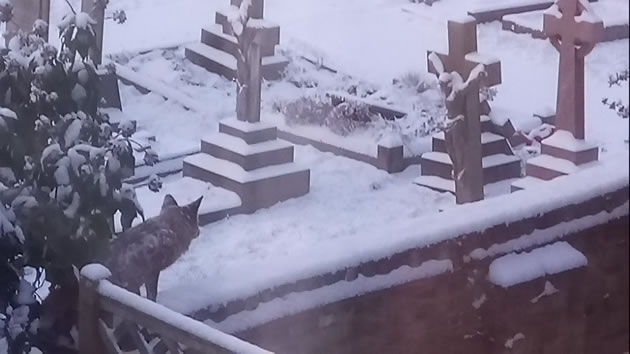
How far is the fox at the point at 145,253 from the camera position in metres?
2.55

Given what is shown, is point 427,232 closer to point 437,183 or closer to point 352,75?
point 437,183

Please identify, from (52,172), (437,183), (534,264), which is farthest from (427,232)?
(52,172)

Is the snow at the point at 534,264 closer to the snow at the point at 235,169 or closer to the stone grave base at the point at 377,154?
the stone grave base at the point at 377,154

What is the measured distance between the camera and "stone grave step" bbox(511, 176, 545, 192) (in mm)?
3122

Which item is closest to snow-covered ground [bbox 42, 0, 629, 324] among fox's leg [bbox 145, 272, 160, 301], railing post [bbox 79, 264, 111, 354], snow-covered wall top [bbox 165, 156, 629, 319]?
snow-covered wall top [bbox 165, 156, 629, 319]

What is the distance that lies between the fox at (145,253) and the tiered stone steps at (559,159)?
1036 millimetres

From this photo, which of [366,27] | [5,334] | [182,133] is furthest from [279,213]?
[5,334]

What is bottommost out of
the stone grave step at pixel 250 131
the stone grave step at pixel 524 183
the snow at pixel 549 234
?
the snow at pixel 549 234

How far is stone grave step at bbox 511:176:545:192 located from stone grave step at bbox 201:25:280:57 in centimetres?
77

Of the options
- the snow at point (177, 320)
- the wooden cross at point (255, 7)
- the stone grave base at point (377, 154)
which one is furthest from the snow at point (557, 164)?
the snow at point (177, 320)

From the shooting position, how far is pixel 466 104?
3.01 m

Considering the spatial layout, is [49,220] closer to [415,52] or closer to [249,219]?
[249,219]

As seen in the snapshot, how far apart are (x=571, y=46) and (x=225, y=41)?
0.90 m

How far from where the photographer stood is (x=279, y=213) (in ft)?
9.89
